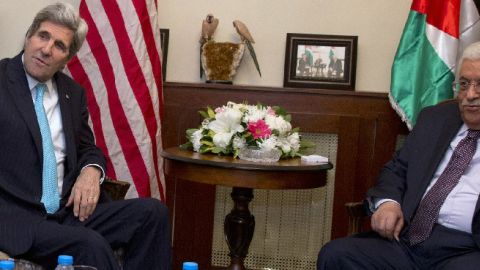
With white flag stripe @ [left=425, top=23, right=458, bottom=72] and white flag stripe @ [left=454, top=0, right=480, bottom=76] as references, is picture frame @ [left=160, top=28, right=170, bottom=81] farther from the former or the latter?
white flag stripe @ [left=454, top=0, right=480, bottom=76]

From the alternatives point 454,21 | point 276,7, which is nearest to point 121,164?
point 276,7

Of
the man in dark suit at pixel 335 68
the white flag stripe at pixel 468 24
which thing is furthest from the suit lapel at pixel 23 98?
the white flag stripe at pixel 468 24

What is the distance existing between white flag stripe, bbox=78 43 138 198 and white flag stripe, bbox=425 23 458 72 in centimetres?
205

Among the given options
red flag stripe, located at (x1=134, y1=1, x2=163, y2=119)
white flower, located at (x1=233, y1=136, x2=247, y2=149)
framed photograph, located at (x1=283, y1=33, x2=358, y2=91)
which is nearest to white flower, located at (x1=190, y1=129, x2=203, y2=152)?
white flower, located at (x1=233, y1=136, x2=247, y2=149)

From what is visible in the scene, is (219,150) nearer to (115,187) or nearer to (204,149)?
(204,149)

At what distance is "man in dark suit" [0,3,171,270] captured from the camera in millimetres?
2125

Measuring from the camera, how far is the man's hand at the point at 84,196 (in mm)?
2336

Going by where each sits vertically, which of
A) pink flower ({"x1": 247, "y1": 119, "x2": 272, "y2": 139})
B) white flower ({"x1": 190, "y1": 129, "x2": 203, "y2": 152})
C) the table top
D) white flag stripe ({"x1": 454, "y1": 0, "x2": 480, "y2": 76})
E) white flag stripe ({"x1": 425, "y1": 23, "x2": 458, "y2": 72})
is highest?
white flag stripe ({"x1": 454, "y1": 0, "x2": 480, "y2": 76})

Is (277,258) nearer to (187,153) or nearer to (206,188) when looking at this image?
(206,188)

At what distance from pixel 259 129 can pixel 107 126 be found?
1142 mm

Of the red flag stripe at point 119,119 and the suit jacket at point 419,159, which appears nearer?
the suit jacket at point 419,159

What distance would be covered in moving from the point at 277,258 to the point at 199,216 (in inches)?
24.0

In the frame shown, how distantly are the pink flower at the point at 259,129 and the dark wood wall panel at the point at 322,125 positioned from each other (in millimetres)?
921

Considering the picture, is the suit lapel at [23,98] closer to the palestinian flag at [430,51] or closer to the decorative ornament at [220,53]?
the decorative ornament at [220,53]
